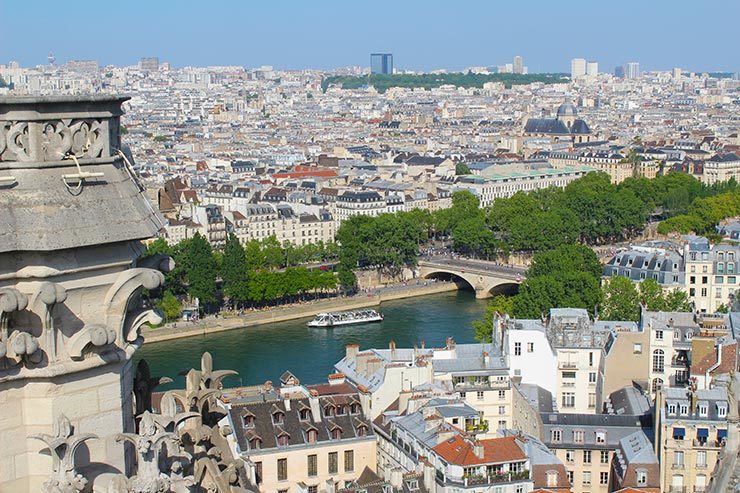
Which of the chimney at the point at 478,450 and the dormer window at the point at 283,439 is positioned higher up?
the chimney at the point at 478,450

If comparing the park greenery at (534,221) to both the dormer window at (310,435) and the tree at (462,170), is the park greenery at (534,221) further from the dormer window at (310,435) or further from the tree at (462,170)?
the dormer window at (310,435)

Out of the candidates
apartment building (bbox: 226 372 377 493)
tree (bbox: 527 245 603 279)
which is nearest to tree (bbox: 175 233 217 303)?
tree (bbox: 527 245 603 279)

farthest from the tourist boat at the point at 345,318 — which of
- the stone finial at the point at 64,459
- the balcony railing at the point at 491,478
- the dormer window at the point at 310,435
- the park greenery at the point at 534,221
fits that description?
the stone finial at the point at 64,459

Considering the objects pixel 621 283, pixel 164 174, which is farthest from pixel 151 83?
pixel 621 283

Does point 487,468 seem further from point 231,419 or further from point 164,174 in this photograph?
point 164,174

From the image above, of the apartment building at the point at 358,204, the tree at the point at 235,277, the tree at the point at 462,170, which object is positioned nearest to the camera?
the tree at the point at 235,277

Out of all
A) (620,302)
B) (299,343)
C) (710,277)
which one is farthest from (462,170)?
(620,302)

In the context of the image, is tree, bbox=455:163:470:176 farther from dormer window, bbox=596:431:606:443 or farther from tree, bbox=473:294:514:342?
dormer window, bbox=596:431:606:443
